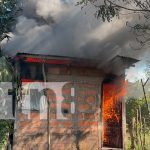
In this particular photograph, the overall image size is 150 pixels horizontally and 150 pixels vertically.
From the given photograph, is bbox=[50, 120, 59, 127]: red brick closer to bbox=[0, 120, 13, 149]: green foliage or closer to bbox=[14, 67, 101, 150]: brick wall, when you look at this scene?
bbox=[14, 67, 101, 150]: brick wall

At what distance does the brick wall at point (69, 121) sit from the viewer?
12211mm

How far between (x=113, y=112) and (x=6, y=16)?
5609 millimetres

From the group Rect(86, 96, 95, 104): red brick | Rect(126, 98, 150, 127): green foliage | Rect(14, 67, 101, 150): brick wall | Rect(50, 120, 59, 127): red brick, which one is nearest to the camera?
Rect(14, 67, 101, 150): brick wall

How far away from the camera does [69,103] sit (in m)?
13.0

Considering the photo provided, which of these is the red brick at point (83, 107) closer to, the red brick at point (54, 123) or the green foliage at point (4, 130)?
the red brick at point (54, 123)

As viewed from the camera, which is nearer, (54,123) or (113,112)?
(54,123)

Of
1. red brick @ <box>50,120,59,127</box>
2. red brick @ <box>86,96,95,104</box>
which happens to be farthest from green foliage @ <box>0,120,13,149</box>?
red brick @ <box>86,96,95,104</box>

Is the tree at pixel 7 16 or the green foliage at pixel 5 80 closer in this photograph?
the green foliage at pixel 5 80

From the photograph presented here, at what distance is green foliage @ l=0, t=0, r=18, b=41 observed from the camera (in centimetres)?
1320

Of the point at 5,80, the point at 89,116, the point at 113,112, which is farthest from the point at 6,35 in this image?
the point at 113,112

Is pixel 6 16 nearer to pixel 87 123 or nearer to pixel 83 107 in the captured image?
pixel 83 107

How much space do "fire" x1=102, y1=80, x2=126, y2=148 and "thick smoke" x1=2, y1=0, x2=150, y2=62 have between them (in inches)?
51.6

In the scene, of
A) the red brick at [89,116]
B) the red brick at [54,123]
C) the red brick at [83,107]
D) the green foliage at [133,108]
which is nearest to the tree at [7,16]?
the red brick at [54,123]

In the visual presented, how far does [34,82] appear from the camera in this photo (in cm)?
1246
